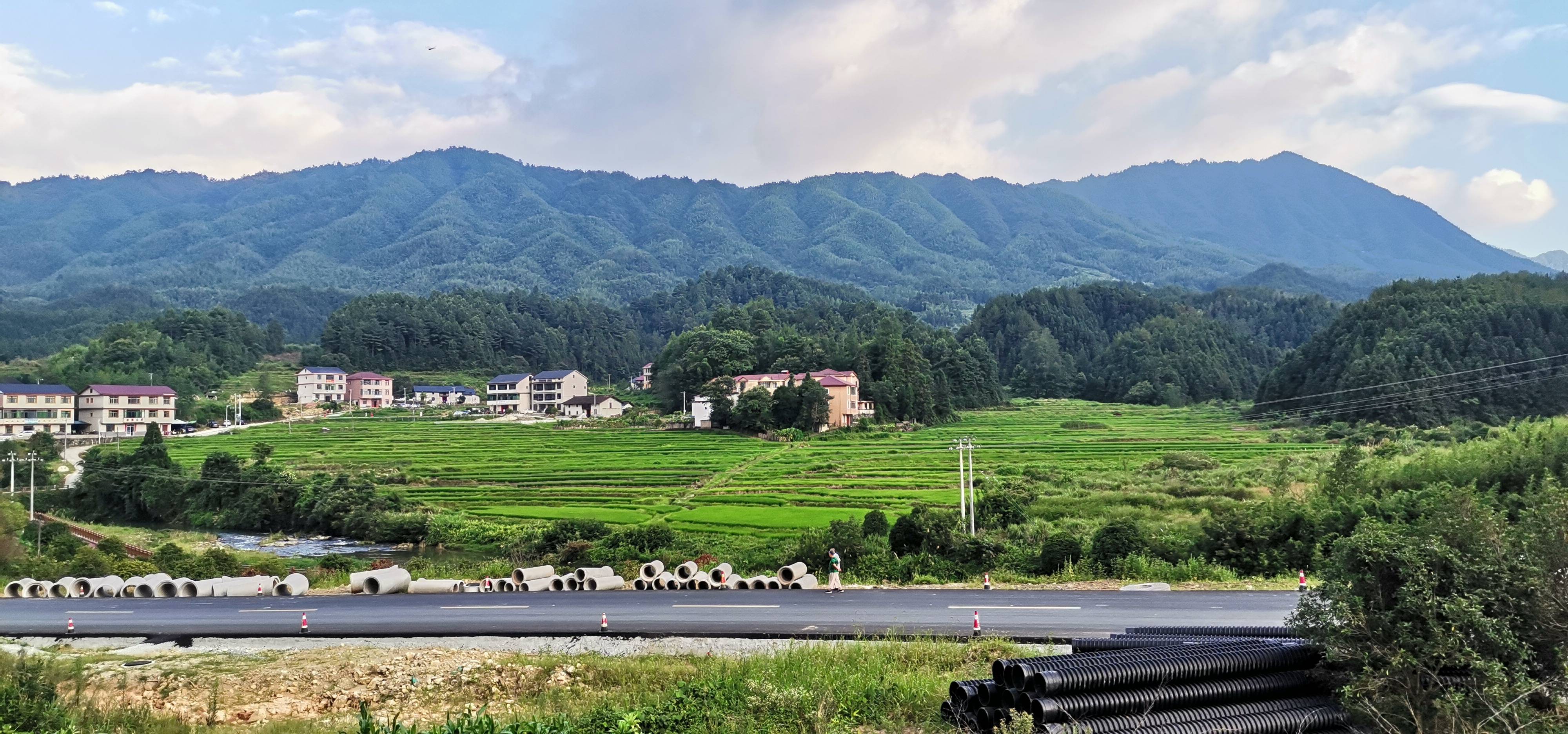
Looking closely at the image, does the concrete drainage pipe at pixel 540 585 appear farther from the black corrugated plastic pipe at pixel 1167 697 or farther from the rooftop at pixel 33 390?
the rooftop at pixel 33 390

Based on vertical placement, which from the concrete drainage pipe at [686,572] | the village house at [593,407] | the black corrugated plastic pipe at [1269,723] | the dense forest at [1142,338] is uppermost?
the dense forest at [1142,338]

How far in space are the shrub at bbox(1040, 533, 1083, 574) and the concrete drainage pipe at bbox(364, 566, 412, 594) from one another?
12.1 m

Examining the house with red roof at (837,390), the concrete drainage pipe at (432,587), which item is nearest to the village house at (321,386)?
the house with red roof at (837,390)

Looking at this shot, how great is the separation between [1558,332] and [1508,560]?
78.9 meters

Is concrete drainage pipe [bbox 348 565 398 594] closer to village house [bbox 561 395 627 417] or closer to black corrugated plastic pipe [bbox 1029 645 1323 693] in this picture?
black corrugated plastic pipe [bbox 1029 645 1323 693]

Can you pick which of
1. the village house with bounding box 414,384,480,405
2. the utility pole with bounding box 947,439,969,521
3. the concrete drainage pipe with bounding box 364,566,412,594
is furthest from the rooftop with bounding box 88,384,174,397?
the utility pole with bounding box 947,439,969,521

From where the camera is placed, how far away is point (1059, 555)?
17.8 meters

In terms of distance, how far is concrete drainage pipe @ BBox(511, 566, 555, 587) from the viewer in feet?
58.3

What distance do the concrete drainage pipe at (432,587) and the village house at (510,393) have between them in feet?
242

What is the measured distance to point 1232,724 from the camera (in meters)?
6.69

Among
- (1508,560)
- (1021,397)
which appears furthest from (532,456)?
(1021,397)

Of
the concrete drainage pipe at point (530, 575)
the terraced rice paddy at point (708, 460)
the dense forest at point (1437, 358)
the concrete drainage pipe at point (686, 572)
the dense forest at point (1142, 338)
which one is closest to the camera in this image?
the concrete drainage pipe at point (686, 572)

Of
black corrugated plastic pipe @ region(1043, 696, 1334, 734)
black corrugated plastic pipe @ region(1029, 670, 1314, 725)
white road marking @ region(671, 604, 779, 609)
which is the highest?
black corrugated plastic pipe @ region(1029, 670, 1314, 725)

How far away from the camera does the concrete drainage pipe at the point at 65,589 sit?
61.7 ft
